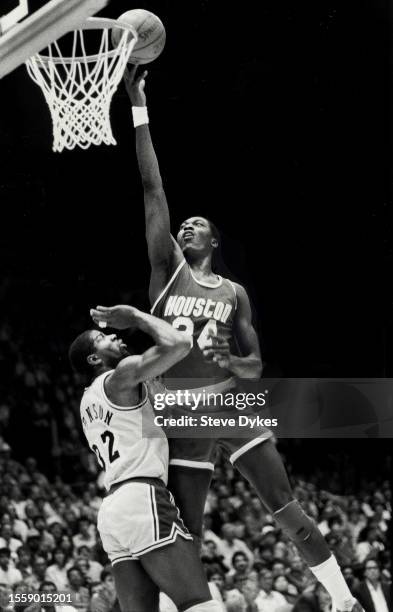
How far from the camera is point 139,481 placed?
5.96 m

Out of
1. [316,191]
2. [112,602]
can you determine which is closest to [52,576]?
[112,602]

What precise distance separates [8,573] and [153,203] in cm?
288

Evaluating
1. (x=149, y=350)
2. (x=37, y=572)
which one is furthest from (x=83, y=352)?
(x=37, y=572)

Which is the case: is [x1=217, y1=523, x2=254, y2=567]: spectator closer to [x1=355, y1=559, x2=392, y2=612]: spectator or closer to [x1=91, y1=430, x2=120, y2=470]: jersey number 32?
[x1=355, y1=559, x2=392, y2=612]: spectator

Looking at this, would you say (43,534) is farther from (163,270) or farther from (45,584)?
(163,270)

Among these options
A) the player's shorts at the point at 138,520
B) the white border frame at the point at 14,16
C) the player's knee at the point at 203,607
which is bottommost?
the player's knee at the point at 203,607

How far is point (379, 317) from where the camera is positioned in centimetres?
765

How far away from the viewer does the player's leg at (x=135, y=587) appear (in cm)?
589

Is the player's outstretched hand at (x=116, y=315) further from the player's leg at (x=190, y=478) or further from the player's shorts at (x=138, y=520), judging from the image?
the player's leg at (x=190, y=478)

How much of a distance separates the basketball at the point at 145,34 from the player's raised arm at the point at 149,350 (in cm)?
199

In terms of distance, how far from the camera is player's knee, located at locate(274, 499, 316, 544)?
650cm

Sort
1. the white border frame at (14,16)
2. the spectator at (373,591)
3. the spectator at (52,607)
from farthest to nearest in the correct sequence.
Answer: the spectator at (52,607) → the spectator at (373,591) → the white border frame at (14,16)

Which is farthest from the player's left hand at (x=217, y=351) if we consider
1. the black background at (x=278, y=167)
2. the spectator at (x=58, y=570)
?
the spectator at (x=58, y=570)

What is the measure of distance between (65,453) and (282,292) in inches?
83.1
